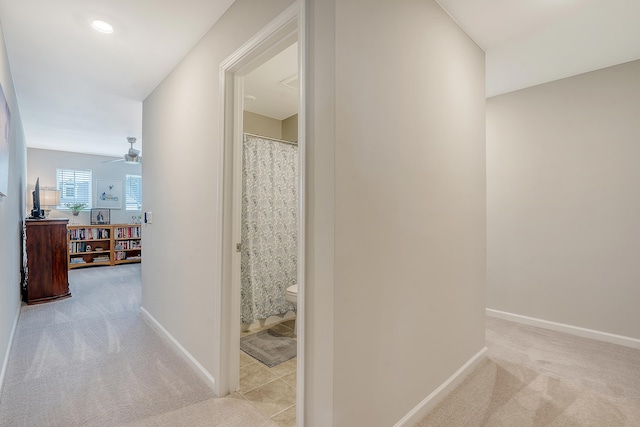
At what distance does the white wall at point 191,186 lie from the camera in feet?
6.49

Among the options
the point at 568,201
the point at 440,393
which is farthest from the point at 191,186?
the point at 568,201

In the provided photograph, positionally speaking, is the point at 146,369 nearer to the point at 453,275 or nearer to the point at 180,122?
the point at 180,122

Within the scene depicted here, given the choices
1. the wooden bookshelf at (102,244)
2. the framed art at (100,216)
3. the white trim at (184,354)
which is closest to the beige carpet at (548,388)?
the white trim at (184,354)

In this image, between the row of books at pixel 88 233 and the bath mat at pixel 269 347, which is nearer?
the bath mat at pixel 269 347

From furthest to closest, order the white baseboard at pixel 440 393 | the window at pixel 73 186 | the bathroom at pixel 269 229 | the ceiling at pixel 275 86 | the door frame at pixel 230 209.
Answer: the window at pixel 73 186, the bathroom at pixel 269 229, the ceiling at pixel 275 86, the door frame at pixel 230 209, the white baseboard at pixel 440 393

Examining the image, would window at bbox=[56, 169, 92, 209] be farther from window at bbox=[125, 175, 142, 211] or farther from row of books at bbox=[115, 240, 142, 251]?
row of books at bbox=[115, 240, 142, 251]

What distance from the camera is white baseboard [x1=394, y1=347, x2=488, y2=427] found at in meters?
1.65

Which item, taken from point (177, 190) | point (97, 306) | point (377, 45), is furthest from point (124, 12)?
point (97, 306)

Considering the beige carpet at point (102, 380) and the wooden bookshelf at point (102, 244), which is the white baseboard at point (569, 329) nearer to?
the beige carpet at point (102, 380)

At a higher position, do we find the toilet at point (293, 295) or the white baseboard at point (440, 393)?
the toilet at point (293, 295)

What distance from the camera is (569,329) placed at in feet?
9.59

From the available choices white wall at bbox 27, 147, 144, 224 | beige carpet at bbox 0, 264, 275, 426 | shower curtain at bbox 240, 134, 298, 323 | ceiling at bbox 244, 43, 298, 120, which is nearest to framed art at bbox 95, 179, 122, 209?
white wall at bbox 27, 147, 144, 224

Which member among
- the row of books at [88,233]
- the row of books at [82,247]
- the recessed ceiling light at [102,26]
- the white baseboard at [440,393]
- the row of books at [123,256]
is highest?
the recessed ceiling light at [102,26]

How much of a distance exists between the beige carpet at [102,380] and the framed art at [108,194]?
388 centimetres
